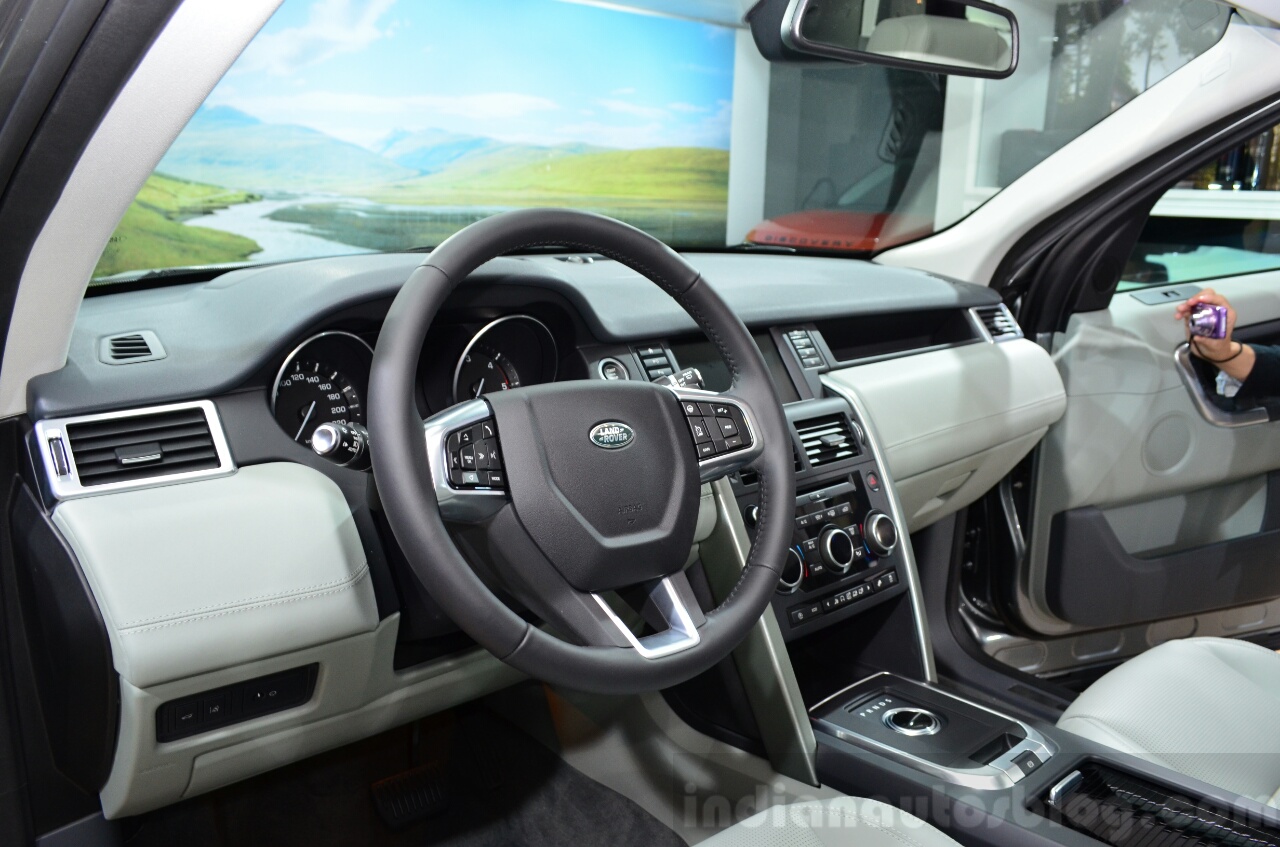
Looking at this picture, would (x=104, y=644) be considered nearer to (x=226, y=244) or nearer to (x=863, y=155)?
(x=226, y=244)

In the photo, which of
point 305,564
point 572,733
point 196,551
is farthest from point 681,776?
point 196,551

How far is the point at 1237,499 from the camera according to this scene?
8.20ft

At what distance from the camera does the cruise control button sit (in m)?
1.19

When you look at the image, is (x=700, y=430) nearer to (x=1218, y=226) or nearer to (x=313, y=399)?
(x=313, y=399)

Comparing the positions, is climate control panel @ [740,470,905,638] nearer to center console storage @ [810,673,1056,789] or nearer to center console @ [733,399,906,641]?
center console @ [733,399,906,641]

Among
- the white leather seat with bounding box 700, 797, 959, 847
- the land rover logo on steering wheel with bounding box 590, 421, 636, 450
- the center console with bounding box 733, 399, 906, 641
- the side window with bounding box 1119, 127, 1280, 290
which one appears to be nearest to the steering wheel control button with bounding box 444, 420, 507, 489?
the land rover logo on steering wheel with bounding box 590, 421, 636, 450

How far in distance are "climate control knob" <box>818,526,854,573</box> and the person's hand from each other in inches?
46.9

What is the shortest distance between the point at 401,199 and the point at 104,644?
2006 mm

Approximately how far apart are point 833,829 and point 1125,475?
5.20ft

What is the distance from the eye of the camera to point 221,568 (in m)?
1.11

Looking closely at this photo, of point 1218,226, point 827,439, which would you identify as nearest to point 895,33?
point 827,439

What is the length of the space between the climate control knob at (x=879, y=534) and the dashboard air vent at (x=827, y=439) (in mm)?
118

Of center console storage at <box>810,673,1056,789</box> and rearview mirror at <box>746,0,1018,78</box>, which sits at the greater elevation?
rearview mirror at <box>746,0,1018,78</box>

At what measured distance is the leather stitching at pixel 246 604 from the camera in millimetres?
1053
